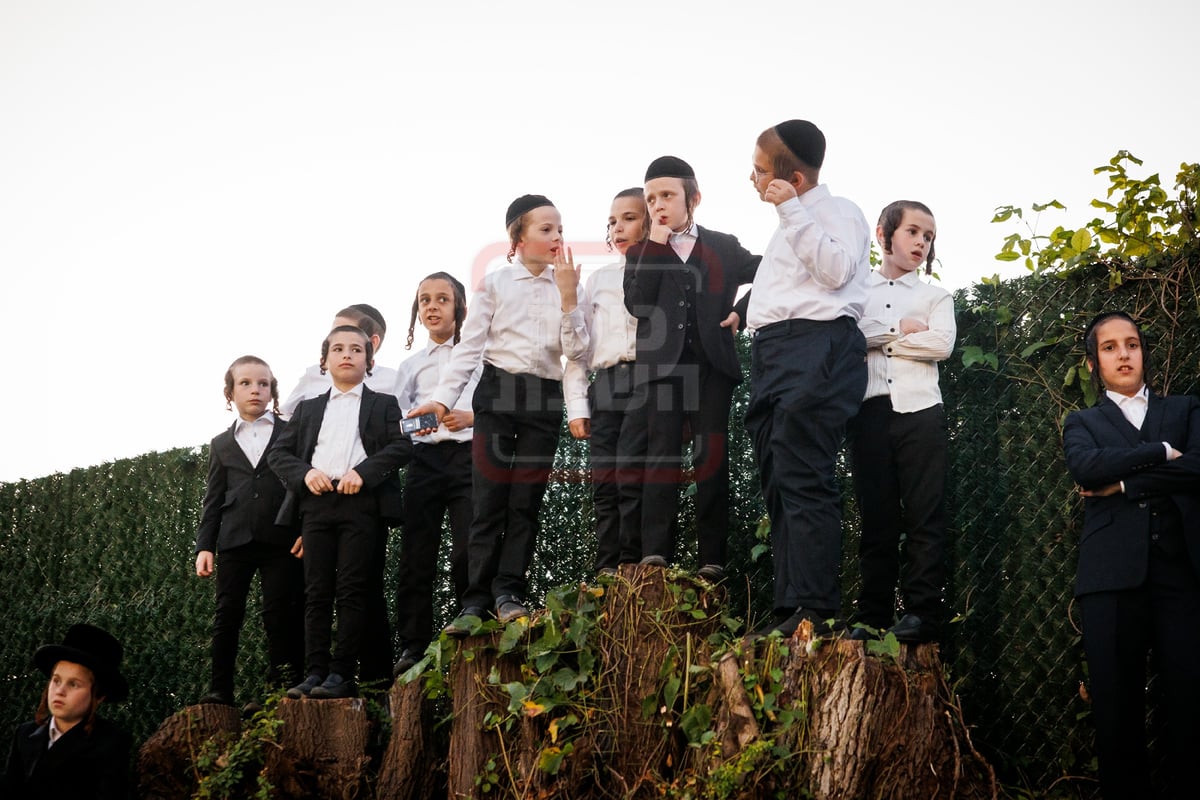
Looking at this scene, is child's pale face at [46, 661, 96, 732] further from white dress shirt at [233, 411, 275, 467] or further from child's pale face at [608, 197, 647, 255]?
child's pale face at [608, 197, 647, 255]

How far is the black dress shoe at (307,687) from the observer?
5.30 meters

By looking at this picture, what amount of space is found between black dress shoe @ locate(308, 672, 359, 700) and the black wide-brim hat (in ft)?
3.25

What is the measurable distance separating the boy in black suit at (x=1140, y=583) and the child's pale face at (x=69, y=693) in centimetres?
437

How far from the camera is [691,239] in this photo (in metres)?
5.12

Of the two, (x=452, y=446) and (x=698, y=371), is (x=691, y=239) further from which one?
(x=452, y=446)

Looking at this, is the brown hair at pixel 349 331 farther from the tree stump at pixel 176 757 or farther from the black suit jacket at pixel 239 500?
the tree stump at pixel 176 757

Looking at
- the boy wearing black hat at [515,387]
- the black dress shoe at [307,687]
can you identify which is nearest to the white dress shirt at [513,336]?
the boy wearing black hat at [515,387]

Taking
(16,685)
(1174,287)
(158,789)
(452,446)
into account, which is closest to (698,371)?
(452,446)

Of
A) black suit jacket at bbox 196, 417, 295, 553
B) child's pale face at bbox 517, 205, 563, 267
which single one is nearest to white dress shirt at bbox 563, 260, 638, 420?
child's pale face at bbox 517, 205, 563, 267

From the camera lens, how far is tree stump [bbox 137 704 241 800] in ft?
18.6

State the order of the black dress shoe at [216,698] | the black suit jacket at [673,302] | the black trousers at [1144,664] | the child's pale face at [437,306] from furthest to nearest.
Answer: the child's pale face at [437,306] < the black dress shoe at [216,698] < the black suit jacket at [673,302] < the black trousers at [1144,664]

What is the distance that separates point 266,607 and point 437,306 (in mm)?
1837

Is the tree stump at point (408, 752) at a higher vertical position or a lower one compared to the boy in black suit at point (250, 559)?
lower

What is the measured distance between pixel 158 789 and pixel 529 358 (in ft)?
9.46
